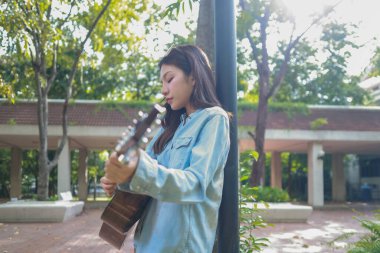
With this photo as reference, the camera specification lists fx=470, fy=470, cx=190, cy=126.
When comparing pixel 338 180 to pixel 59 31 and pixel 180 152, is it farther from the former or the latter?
pixel 180 152

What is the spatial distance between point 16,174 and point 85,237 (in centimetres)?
1690

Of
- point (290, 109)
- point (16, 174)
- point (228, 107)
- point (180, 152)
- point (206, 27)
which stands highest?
point (290, 109)

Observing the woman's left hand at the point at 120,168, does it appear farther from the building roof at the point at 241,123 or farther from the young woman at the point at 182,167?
the building roof at the point at 241,123

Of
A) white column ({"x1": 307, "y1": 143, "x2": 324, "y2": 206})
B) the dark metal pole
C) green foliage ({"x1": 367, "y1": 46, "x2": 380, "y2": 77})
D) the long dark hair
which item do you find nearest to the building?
white column ({"x1": 307, "y1": 143, "x2": 324, "y2": 206})

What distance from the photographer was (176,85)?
1729mm

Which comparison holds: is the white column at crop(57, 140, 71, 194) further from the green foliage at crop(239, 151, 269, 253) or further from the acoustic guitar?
the acoustic guitar

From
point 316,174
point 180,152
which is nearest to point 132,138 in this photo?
point 180,152

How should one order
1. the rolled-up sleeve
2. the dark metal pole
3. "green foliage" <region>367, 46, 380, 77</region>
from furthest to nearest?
"green foliage" <region>367, 46, 380, 77</region>, the dark metal pole, the rolled-up sleeve

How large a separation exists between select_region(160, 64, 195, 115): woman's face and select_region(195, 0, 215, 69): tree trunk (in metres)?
1.93

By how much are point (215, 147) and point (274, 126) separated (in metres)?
20.3

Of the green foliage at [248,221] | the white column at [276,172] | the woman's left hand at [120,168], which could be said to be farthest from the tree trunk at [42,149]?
the white column at [276,172]

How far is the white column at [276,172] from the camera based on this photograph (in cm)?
2762

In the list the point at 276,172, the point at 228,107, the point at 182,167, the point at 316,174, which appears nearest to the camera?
the point at 182,167

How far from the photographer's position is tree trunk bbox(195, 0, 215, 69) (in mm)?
3662
